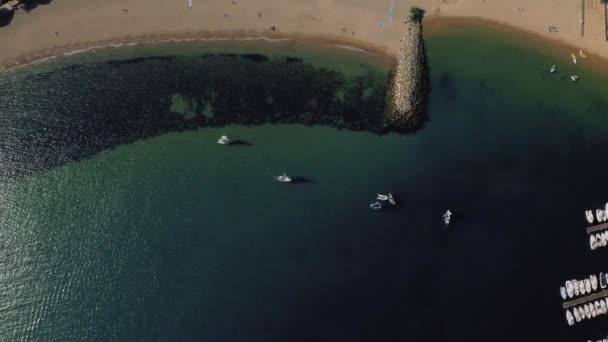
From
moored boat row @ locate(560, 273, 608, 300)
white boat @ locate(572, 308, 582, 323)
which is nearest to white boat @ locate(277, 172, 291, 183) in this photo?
moored boat row @ locate(560, 273, 608, 300)

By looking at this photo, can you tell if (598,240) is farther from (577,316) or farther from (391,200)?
(391,200)

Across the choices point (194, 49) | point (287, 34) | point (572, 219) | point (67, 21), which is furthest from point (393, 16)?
point (67, 21)

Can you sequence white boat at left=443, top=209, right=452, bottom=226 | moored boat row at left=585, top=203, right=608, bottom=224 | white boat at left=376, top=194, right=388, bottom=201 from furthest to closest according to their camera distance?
moored boat row at left=585, top=203, right=608, bottom=224 → white boat at left=376, top=194, right=388, bottom=201 → white boat at left=443, top=209, right=452, bottom=226

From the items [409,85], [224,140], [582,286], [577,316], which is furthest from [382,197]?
[577,316]

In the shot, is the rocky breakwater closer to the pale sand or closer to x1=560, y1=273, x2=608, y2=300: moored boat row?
the pale sand

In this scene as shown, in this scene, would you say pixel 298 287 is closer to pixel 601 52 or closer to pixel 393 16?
pixel 393 16

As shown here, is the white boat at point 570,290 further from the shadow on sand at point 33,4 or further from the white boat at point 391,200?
the shadow on sand at point 33,4
